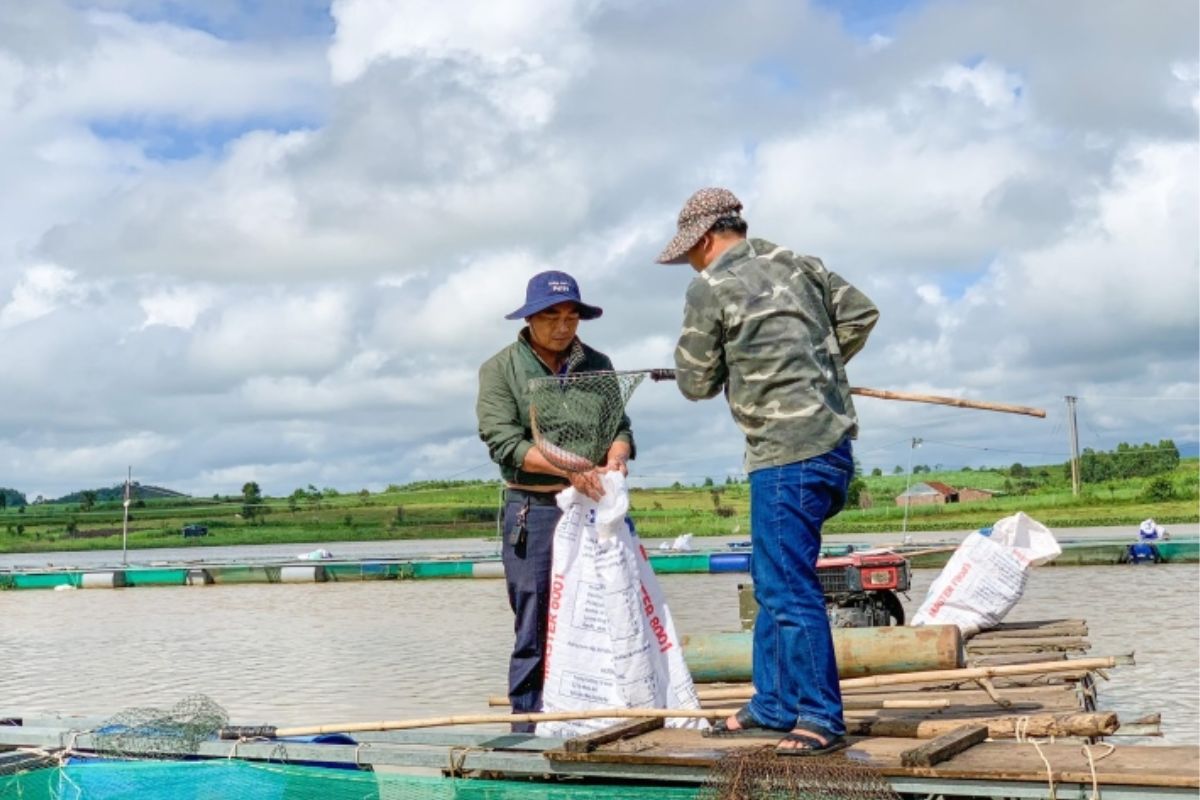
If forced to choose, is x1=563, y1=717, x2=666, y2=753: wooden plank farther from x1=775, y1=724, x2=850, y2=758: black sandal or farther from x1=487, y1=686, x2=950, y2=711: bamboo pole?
x1=487, y1=686, x2=950, y2=711: bamboo pole

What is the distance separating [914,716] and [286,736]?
8.14 ft

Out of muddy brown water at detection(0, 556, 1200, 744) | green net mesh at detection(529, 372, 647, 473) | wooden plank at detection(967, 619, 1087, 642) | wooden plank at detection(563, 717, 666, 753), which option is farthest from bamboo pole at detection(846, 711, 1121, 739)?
wooden plank at detection(967, 619, 1087, 642)

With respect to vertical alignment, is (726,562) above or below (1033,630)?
above

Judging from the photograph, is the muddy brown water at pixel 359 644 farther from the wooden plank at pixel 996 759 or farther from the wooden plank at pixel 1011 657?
the wooden plank at pixel 996 759

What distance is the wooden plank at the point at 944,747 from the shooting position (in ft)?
13.8

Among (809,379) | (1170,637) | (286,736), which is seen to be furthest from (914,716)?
(1170,637)

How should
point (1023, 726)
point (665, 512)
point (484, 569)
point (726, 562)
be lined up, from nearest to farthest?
1. point (1023, 726)
2. point (726, 562)
3. point (484, 569)
4. point (665, 512)

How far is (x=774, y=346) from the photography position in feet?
15.2

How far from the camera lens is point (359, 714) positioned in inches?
406

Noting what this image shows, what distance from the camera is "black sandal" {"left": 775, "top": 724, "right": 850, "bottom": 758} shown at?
4402mm

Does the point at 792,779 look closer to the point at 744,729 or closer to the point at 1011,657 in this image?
the point at 744,729

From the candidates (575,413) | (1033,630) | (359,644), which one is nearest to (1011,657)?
(1033,630)

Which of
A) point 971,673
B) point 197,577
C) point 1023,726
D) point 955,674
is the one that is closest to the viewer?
point 1023,726

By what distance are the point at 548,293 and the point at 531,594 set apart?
4.03ft
